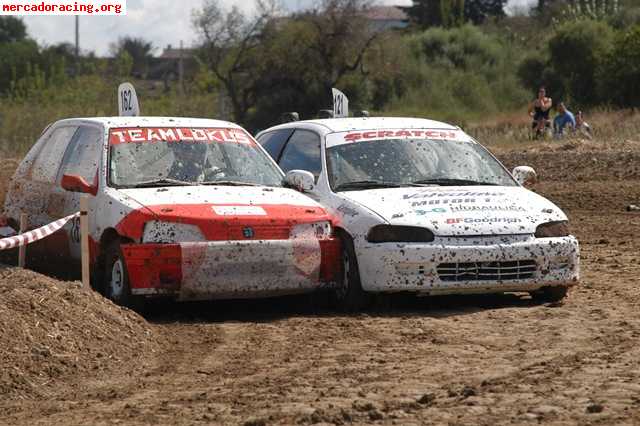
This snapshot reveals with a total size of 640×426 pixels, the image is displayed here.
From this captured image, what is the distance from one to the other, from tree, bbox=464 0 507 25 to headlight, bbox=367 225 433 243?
90.7 metres

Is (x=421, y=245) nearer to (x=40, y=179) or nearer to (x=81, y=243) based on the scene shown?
(x=81, y=243)

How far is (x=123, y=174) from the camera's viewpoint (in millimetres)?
11070

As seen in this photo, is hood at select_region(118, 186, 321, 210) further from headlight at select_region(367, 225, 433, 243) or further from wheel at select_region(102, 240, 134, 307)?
headlight at select_region(367, 225, 433, 243)

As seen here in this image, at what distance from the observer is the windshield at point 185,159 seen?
1112 cm

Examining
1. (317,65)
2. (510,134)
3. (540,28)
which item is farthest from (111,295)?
(540,28)

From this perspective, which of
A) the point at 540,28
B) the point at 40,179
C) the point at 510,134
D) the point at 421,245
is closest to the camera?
the point at 421,245

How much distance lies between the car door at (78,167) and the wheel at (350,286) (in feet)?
6.43

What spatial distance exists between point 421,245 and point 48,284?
8.87 feet

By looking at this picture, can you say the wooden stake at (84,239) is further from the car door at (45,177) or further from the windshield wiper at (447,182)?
the windshield wiper at (447,182)

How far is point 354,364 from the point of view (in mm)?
8227

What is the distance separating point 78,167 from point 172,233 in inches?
71.0

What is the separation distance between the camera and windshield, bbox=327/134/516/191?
11438 millimetres

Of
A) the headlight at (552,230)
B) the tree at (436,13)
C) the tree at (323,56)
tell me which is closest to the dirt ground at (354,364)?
the headlight at (552,230)

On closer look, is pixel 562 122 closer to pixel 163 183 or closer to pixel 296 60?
pixel 163 183
